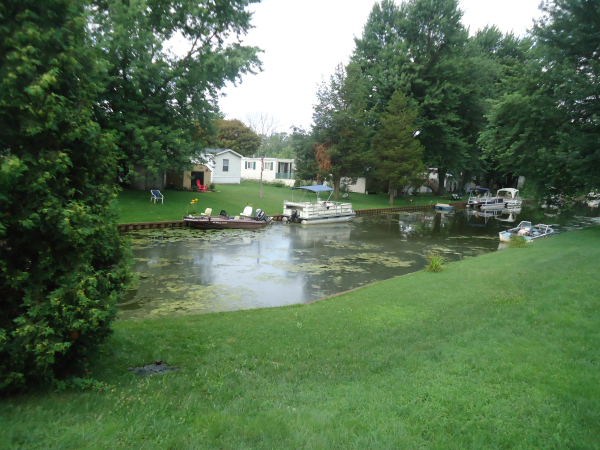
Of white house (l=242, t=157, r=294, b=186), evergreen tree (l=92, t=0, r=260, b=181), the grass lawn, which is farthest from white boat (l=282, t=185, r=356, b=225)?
white house (l=242, t=157, r=294, b=186)

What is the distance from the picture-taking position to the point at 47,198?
167 inches

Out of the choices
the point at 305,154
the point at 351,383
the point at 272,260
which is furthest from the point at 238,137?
the point at 351,383

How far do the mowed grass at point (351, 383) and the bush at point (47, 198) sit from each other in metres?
0.68

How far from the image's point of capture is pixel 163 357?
6.06 m

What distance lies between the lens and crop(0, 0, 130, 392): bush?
403 cm

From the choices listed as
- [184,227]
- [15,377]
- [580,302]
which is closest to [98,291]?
[15,377]

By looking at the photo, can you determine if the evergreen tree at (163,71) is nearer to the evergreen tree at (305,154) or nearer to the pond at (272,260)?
the pond at (272,260)

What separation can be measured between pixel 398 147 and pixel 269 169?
21517mm

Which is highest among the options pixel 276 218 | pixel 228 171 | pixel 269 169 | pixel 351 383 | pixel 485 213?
pixel 269 169

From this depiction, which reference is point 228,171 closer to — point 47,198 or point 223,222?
point 223,222

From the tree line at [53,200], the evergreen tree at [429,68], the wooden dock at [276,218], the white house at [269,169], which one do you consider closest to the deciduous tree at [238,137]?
the white house at [269,169]

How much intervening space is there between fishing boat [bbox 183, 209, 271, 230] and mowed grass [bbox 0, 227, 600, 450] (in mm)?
15081

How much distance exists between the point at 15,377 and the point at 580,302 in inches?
380

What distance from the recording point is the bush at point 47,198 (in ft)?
13.2
